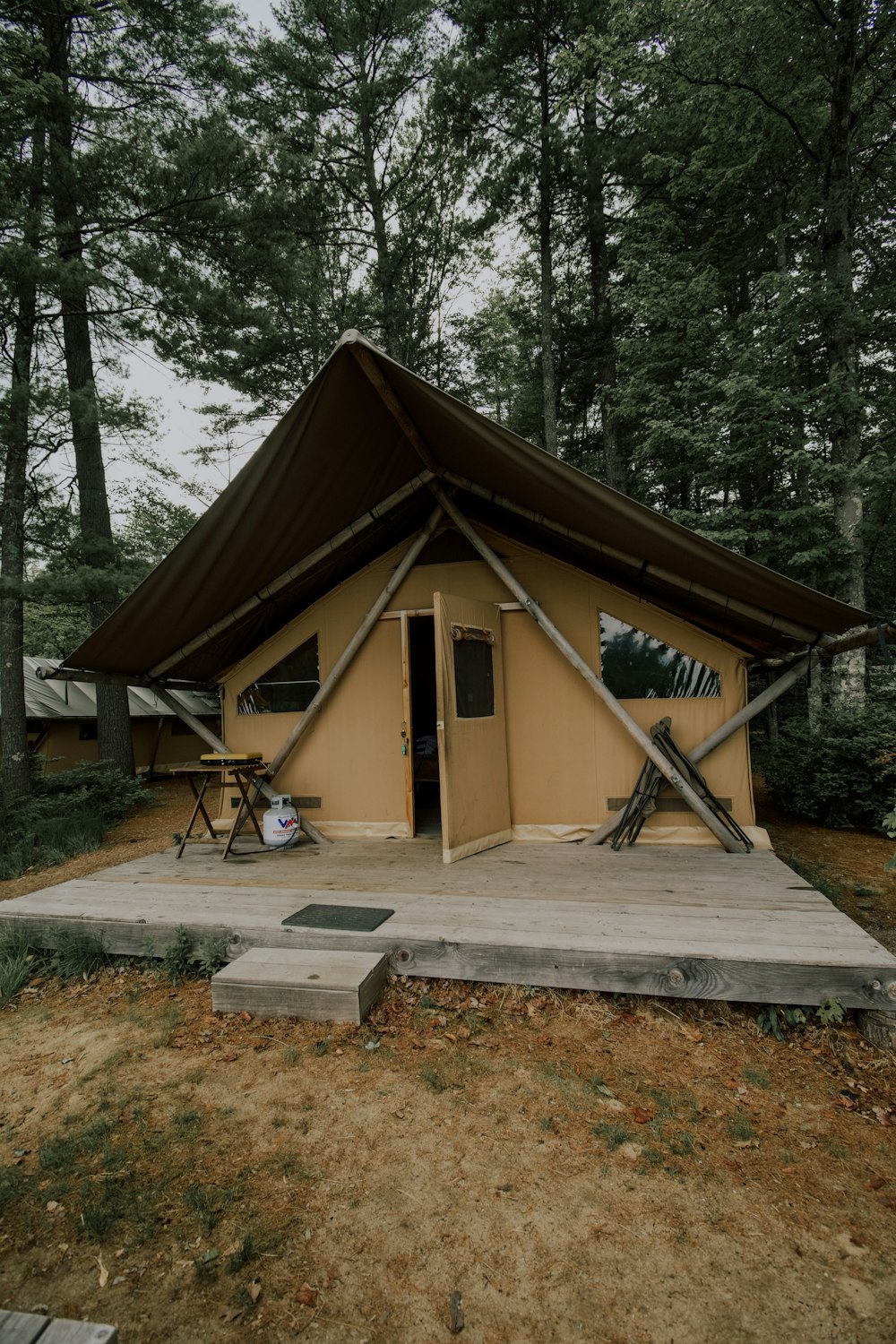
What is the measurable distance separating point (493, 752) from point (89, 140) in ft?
26.5

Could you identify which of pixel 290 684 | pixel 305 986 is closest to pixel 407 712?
pixel 290 684

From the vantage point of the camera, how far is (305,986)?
2604mm

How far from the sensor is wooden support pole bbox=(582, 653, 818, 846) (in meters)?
4.08

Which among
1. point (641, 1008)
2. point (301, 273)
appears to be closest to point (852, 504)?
point (641, 1008)

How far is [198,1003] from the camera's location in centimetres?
292

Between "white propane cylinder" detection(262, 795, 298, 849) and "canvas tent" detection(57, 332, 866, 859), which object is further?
"white propane cylinder" detection(262, 795, 298, 849)

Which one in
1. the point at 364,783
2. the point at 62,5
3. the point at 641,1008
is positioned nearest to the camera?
the point at 641,1008

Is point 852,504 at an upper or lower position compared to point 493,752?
upper

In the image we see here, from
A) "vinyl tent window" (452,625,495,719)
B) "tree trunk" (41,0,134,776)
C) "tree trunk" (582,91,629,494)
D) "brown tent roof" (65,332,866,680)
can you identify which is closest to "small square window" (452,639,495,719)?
"vinyl tent window" (452,625,495,719)

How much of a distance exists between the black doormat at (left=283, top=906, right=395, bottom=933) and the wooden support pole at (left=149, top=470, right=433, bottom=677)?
99.8 inches

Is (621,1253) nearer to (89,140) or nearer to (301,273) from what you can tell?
(301,273)

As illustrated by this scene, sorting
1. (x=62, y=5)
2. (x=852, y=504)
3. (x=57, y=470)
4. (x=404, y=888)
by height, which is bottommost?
(x=404, y=888)

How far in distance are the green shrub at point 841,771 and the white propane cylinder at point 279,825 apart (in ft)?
17.3

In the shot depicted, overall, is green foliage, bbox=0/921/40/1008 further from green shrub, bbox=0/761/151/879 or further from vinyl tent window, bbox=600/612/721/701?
vinyl tent window, bbox=600/612/721/701
